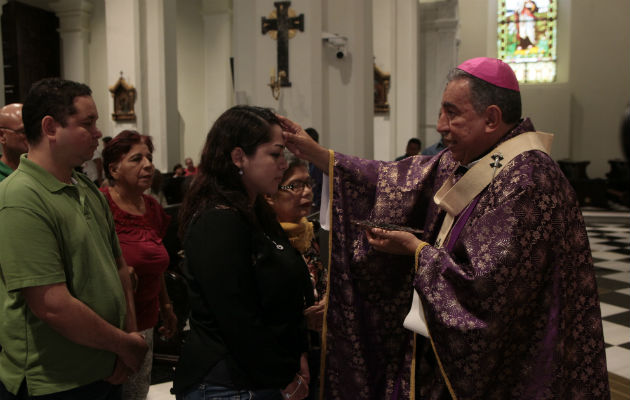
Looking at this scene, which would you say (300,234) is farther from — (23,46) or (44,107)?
(23,46)

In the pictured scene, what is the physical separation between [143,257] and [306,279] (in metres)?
1.21

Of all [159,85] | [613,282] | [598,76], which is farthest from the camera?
[598,76]

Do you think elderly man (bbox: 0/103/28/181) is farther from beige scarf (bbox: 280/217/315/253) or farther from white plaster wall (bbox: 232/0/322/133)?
white plaster wall (bbox: 232/0/322/133)

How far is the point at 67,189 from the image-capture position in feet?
6.13

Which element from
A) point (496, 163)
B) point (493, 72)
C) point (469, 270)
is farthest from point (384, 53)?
point (469, 270)

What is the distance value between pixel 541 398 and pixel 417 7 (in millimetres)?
10478

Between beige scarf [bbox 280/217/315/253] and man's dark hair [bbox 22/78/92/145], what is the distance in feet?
4.06

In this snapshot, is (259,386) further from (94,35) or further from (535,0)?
(535,0)

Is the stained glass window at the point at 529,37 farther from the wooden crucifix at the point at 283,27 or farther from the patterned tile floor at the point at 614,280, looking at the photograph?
the wooden crucifix at the point at 283,27

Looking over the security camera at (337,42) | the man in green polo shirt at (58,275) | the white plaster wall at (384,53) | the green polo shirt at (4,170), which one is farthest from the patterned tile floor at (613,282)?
the white plaster wall at (384,53)

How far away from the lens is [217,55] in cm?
1530

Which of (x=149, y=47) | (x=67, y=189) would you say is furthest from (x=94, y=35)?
(x=67, y=189)

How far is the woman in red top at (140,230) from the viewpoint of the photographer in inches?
112

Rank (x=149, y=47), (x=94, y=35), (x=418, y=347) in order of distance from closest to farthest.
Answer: (x=418, y=347) → (x=149, y=47) → (x=94, y=35)
